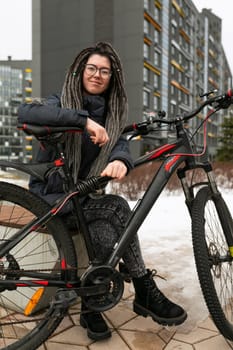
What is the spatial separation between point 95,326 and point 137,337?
0.78ft

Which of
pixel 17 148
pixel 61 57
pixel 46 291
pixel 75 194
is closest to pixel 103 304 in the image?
pixel 46 291

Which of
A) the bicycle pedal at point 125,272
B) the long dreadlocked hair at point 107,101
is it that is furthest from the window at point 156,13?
the bicycle pedal at point 125,272

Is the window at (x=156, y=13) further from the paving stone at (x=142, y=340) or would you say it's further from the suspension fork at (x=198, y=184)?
the paving stone at (x=142, y=340)

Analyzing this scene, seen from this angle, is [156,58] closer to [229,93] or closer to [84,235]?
[229,93]

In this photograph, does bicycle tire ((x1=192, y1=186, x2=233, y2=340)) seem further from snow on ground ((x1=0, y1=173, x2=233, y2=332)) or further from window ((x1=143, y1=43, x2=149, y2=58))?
window ((x1=143, y1=43, x2=149, y2=58))

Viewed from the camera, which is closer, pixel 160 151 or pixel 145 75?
pixel 160 151

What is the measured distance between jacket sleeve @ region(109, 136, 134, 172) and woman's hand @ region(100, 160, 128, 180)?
4cm

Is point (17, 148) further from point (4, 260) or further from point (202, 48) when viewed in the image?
point (4, 260)

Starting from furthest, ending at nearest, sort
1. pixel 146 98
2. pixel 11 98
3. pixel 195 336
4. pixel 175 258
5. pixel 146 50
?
pixel 11 98, pixel 146 98, pixel 146 50, pixel 175 258, pixel 195 336

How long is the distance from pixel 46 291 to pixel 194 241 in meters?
0.93

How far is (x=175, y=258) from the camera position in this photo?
3.50 metres

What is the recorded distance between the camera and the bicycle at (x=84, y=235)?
5.88ft

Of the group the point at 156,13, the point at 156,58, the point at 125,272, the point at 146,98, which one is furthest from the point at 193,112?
the point at 156,13

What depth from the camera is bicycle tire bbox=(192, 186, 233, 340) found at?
1.84 meters
